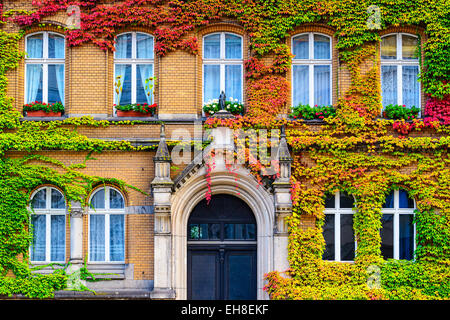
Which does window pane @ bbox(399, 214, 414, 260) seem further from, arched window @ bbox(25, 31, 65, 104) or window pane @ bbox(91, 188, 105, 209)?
arched window @ bbox(25, 31, 65, 104)

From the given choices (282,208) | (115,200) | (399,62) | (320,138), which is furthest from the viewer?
(399,62)

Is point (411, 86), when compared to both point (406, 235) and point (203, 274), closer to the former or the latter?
point (406, 235)

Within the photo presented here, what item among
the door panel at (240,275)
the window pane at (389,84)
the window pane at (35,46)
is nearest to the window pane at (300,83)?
the window pane at (389,84)

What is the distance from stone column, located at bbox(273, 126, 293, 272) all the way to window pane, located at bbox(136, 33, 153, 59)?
3930mm

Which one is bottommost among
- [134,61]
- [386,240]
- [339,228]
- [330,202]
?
[386,240]

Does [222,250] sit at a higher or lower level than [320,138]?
lower

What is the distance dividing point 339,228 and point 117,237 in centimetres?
506

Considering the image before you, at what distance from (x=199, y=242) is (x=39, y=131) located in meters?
4.45

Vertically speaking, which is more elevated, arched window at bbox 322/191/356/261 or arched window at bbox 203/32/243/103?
arched window at bbox 203/32/243/103

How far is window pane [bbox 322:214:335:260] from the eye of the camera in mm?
13166

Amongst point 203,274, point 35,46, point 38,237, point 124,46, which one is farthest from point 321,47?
point 38,237

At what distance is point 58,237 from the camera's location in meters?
13.3

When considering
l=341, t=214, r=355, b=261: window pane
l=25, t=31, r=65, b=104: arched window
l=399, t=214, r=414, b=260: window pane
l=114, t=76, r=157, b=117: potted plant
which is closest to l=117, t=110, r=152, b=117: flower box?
l=114, t=76, r=157, b=117: potted plant

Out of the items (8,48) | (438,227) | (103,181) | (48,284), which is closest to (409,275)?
(438,227)
